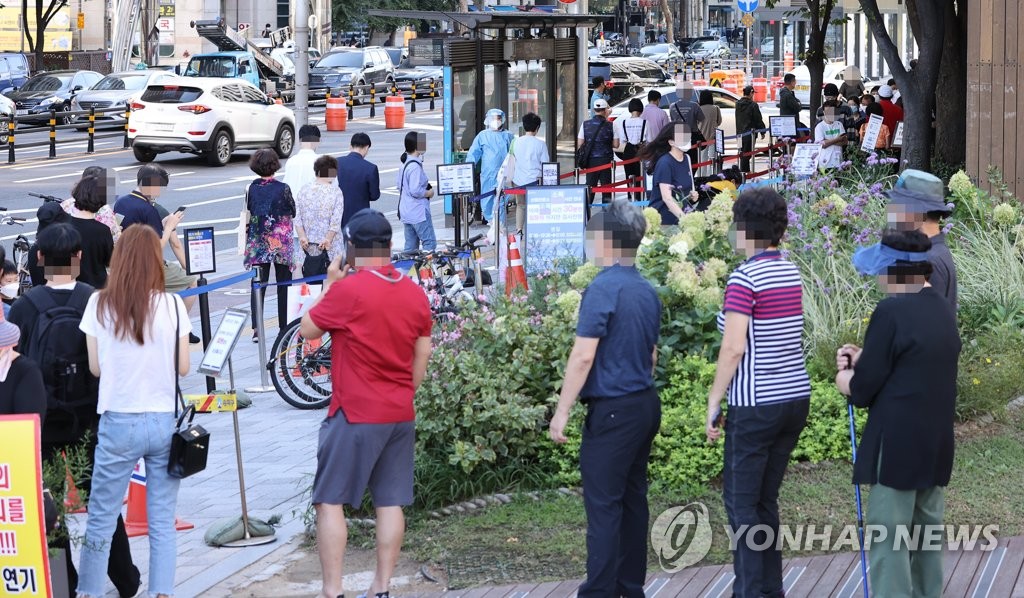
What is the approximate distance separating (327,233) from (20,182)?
15.9 meters

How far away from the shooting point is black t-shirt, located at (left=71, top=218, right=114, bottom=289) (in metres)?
8.69

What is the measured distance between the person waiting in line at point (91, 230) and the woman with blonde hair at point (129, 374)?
2.72 metres

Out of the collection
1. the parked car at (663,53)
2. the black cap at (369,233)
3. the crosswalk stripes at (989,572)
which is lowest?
the crosswalk stripes at (989,572)

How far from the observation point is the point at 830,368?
8438 millimetres

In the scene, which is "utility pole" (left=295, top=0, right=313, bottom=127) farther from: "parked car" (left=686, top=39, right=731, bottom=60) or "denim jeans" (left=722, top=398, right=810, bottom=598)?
"parked car" (left=686, top=39, right=731, bottom=60)

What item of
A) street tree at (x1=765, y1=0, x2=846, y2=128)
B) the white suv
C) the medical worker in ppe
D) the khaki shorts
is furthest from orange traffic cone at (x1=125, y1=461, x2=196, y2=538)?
the white suv

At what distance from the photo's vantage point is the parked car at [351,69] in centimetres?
4619

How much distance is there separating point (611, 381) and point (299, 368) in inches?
204

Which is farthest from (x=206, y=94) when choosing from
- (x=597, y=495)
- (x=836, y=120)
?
(x=597, y=495)

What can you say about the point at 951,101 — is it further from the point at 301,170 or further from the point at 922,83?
the point at 301,170

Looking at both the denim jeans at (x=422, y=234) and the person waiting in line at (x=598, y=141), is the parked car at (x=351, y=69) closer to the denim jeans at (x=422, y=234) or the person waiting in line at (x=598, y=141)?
the person waiting in line at (x=598, y=141)

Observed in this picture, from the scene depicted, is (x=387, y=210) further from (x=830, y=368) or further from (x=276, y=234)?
(x=830, y=368)

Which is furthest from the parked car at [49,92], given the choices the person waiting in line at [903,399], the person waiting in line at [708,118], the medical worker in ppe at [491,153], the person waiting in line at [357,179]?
the person waiting in line at [903,399]

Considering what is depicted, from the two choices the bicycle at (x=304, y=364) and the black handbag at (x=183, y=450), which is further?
the bicycle at (x=304, y=364)
